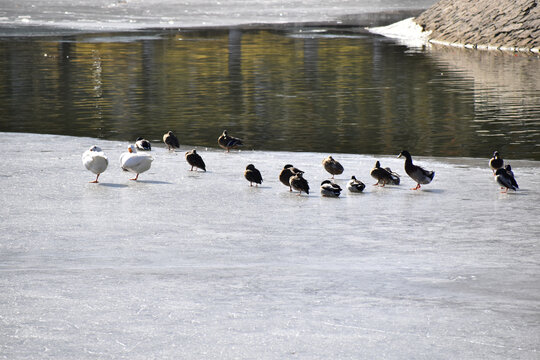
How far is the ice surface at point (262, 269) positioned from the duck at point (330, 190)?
21cm

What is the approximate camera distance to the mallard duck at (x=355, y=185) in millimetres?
11977

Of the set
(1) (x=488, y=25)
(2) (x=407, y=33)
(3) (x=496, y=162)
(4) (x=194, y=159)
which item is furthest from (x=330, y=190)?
(2) (x=407, y=33)

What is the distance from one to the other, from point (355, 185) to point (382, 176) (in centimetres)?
66

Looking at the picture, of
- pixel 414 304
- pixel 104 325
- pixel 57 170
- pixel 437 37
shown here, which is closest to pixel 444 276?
pixel 414 304

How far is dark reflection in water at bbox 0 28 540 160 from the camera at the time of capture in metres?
18.4

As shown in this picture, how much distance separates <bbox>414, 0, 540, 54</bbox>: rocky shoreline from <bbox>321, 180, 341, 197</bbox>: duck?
32.3 meters

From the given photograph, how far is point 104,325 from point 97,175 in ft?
20.9

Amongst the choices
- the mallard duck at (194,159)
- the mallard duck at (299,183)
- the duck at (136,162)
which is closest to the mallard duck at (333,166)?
the mallard duck at (299,183)

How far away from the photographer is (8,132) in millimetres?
18438

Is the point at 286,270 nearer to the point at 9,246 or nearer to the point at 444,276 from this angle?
the point at 444,276

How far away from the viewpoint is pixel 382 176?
12453mm

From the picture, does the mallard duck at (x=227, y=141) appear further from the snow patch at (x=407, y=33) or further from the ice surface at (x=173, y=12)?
the ice surface at (x=173, y=12)

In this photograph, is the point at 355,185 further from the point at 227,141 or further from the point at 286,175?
the point at 227,141

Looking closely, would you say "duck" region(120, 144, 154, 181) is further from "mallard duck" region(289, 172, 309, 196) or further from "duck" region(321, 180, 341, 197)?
"duck" region(321, 180, 341, 197)
